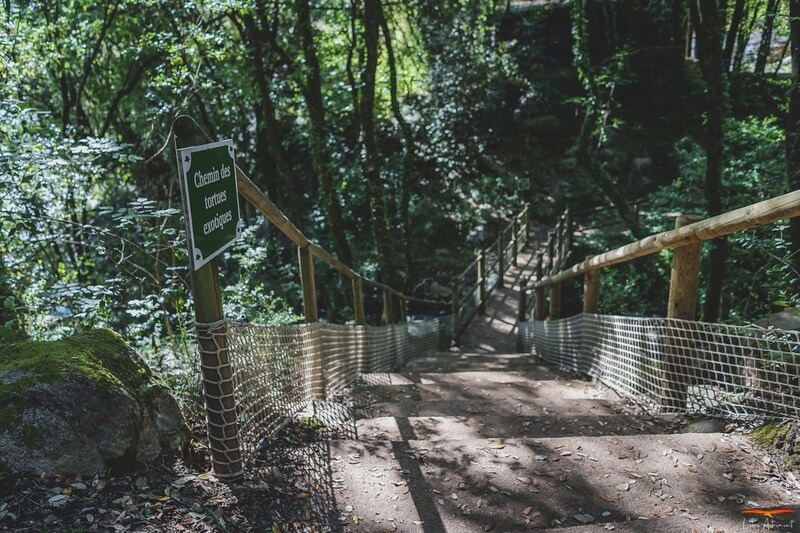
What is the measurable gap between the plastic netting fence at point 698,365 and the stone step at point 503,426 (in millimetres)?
258

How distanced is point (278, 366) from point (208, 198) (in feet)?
4.71

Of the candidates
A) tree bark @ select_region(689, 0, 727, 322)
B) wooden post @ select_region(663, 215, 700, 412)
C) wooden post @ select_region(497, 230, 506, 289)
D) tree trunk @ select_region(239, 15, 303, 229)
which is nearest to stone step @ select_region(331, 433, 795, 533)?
wooden post @ select_region(663, 215, 700, 412)

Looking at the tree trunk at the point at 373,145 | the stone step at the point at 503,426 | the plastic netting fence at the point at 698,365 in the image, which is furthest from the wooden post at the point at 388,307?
the stone step at the point at 503,426

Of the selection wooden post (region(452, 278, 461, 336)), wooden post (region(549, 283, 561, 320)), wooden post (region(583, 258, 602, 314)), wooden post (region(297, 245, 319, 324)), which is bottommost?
wooden post (region(452, 278, 461, 336))

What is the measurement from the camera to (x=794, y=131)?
4898 mm

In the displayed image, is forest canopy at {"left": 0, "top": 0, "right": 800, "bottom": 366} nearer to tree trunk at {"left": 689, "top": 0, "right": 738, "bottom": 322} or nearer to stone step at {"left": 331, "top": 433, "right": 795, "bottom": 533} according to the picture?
tree trunk at {"left": 689, "top": 0, "right": 738, "bottom": 322}

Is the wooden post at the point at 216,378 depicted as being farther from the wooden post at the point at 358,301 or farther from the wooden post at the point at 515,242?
the wooden post at the point at 515,242

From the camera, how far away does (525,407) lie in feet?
13.7

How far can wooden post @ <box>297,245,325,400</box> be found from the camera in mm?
3953

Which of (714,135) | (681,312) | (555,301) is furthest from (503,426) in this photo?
(714,135)

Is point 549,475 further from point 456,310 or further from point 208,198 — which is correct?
point 456,310

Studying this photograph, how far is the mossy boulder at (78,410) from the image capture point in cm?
183

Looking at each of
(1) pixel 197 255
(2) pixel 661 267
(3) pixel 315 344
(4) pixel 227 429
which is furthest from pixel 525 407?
(2) pixel 661 267

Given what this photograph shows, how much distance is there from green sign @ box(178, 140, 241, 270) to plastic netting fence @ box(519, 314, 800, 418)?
2.64 meters
